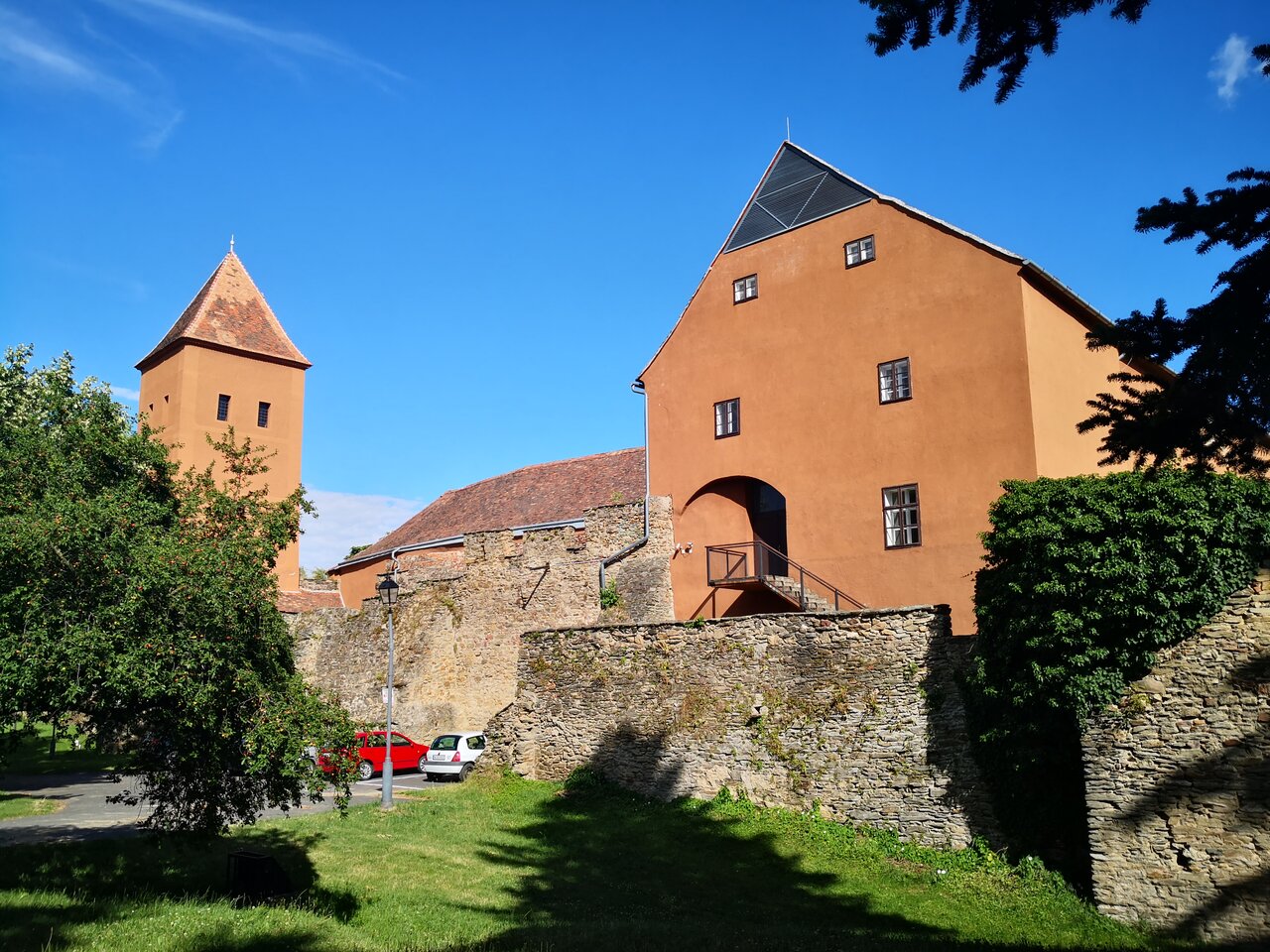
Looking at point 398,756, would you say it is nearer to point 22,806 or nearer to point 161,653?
point 22,806

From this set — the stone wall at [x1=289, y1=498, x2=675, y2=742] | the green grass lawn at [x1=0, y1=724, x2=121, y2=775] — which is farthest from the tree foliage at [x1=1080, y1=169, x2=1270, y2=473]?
the green grass lawn at [x1=0, y1=724, x2=121, y2=775]

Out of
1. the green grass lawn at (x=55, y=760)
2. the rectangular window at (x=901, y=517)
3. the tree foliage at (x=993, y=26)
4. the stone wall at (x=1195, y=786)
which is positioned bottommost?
the green grass lawn at (x=55, y=760)

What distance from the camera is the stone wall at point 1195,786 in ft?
38.5

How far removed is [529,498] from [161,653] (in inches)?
936

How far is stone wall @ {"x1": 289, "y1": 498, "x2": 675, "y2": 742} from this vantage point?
88.8 ft

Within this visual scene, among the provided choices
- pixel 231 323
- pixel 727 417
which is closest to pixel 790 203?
pixel 727 417

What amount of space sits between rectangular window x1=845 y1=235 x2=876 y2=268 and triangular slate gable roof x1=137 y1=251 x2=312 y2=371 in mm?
29412

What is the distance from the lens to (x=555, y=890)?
14.0 metres

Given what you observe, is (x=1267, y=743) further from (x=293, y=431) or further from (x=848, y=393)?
(x=293, y=431)

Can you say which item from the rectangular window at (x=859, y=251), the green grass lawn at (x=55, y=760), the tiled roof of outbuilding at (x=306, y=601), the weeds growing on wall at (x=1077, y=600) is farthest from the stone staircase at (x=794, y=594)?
the tiled roof of outbuilding at (x=306, y=601)

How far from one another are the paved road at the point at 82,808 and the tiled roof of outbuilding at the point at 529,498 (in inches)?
394

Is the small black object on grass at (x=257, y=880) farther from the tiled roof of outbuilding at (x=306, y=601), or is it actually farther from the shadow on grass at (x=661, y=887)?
the tiled roof of outbuilding at (x=306, y=601)

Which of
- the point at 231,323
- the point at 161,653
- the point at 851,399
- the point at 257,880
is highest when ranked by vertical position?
the point at 231,323

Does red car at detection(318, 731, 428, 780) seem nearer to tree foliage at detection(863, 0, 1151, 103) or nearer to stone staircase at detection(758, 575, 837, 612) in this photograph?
stone staircase at detection(758, 575, 837, 612)
